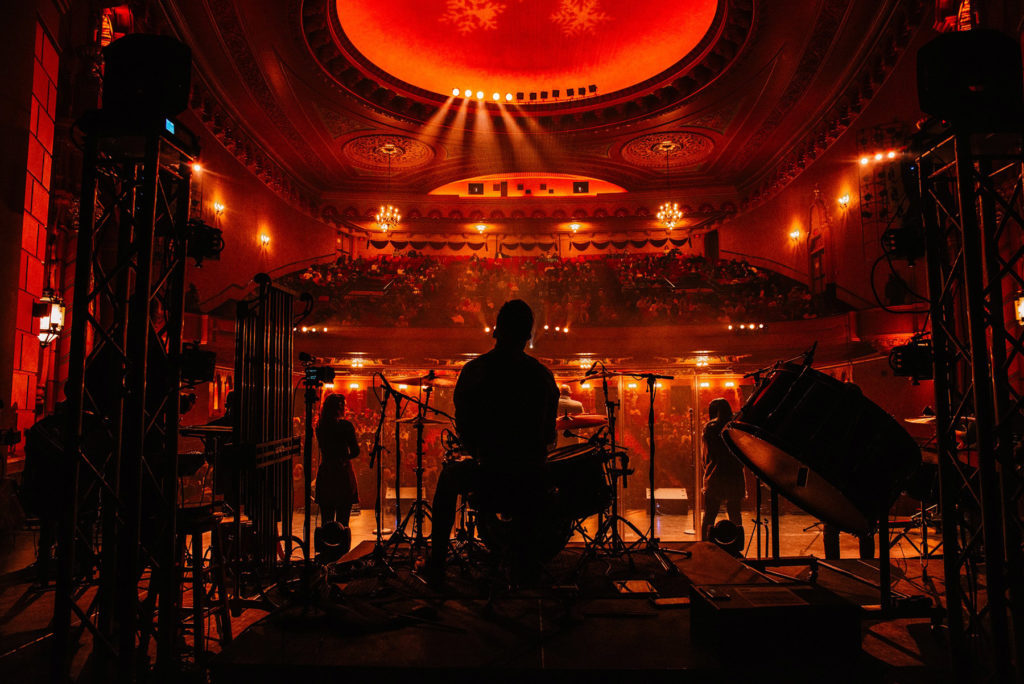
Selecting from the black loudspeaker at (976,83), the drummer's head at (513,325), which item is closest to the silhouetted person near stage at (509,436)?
the drummer's head at (513,325)

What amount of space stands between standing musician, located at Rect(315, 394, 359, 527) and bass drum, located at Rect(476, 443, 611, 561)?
3.58 meters

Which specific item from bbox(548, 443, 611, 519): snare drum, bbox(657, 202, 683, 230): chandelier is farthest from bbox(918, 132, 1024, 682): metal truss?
bbox(657, 202, 683, 230): chandelier

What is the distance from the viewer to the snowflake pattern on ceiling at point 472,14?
11.9 meters

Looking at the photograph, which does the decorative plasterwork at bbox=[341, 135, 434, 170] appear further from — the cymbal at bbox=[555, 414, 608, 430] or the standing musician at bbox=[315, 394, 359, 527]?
the cymbal at bbox=[555, 414, 608, 430]

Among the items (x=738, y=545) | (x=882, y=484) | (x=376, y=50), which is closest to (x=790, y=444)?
(x=882, y=484)

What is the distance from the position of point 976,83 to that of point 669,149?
13.5 m

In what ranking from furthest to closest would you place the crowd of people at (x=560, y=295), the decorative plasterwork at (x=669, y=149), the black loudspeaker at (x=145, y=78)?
1. the decorative plasterwork at (x=669, y=149)
2. the crowd of people at (x=560, y=295)
3. the black loudspeaker at (x=145, y=78)

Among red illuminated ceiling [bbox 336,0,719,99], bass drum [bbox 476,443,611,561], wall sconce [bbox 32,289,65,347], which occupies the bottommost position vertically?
bass drum [bbox 476,443,611,561]

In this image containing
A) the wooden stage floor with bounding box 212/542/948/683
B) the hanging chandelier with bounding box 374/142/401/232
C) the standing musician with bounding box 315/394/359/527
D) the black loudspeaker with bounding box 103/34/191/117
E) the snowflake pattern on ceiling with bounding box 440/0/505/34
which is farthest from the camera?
the hanging chandelier with bounding box 374/142/401/232

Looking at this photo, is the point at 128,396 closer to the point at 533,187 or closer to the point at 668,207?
the point at 668,207

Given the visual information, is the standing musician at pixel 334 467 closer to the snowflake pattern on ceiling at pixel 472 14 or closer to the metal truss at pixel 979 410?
the metal truss at pixel 979 410

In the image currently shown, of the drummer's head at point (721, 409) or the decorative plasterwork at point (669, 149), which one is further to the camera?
the decorative plasterwork at point (669, 149)

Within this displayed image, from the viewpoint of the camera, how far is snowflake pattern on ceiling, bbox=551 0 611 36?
39.0 ft

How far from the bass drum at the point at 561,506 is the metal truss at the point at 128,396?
65.2 inches
